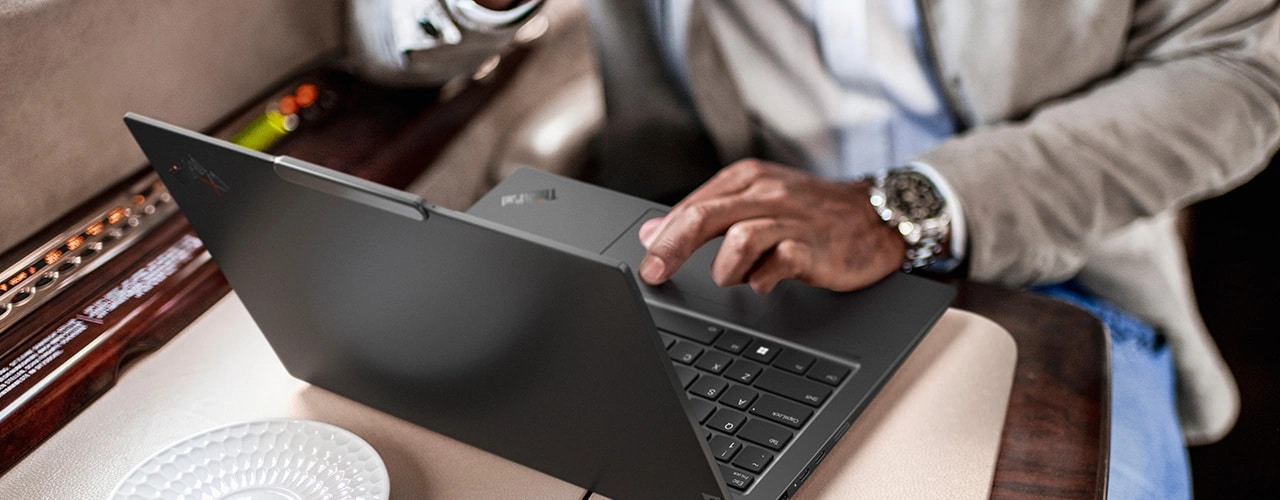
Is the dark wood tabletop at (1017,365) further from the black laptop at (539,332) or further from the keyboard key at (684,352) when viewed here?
the keyboard key at (684,352)

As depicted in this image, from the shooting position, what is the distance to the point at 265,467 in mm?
540

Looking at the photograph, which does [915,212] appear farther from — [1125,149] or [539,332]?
[539,332]

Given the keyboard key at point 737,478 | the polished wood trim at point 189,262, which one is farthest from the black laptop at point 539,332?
the polished wood trim at point 189,262

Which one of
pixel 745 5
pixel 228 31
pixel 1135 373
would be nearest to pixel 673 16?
pixel 745 5

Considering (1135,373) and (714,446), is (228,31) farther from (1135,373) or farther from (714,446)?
(1135,373)

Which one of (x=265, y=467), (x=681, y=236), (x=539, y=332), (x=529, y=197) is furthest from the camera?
(x=529, y=197)

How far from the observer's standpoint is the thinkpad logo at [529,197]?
743 millimetres

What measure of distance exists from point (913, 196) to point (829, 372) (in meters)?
0.21

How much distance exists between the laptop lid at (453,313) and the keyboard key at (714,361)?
11cm

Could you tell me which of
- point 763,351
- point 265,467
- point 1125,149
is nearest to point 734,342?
point 763,351

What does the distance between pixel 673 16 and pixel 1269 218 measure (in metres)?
0.95

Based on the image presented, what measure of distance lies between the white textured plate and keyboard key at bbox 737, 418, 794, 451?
192 millimetres

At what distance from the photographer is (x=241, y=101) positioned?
884 mm

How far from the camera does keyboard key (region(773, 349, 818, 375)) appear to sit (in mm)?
590
